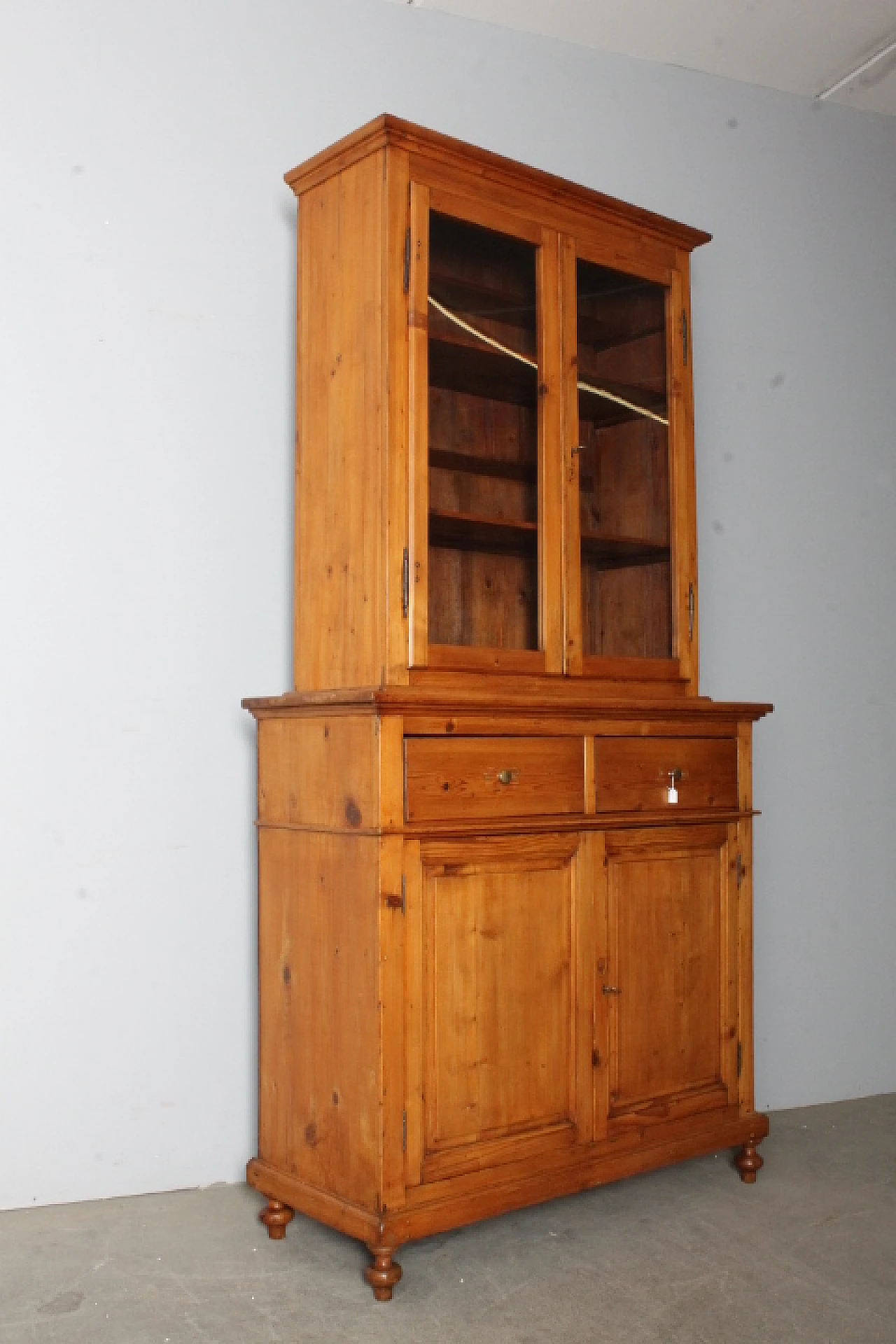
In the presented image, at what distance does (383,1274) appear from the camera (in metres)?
2.01

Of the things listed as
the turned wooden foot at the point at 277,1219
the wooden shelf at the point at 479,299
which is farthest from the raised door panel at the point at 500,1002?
the wooden shelf at the point at 479,299

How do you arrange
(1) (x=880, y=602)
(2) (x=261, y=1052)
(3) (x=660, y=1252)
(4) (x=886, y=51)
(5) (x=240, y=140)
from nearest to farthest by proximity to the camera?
1. (3) (x=660, y=1252)
2. (2) (x=261, y=1052)
3. (5) (x=240, y=140)
4. (4) (x=886, y=51)
5. (1) (x=880, y=602)

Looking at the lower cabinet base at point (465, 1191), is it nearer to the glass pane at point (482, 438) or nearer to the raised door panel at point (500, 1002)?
the raised door panel at point (500, 1002)

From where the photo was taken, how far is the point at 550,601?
A: 242cm

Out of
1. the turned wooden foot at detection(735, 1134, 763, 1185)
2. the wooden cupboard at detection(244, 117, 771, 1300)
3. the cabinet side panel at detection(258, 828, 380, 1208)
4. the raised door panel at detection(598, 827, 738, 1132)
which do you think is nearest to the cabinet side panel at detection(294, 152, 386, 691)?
the wooden cupboard at detection(244, 117, 771, 1300)

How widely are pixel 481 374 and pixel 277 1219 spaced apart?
5.09 feet

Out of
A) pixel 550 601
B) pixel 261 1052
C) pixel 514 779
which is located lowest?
pixel 261 1052

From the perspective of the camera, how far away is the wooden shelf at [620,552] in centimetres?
253

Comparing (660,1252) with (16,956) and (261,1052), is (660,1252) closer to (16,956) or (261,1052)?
(261,1052)

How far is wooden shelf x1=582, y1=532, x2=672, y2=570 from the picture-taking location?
2529mm

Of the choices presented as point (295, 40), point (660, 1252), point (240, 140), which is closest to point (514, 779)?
point (660, 1252)

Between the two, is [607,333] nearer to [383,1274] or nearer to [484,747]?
[484,747]

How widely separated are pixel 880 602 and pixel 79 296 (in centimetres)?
217

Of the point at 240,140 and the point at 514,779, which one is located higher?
the point at 240,140
